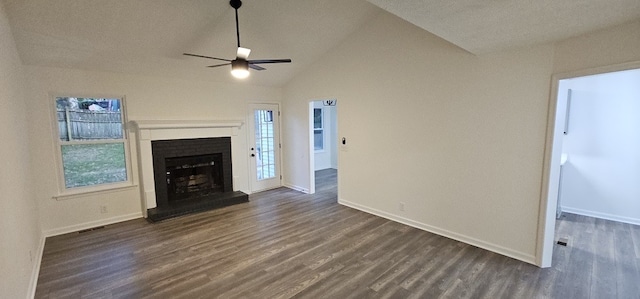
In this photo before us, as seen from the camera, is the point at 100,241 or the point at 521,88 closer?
the point at 521,88

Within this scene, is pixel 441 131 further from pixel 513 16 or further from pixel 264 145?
pixel 264 145

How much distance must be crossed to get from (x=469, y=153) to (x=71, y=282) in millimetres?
4682

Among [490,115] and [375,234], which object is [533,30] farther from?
[375,234]

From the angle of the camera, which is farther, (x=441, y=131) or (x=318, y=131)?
(x=318, y=131)

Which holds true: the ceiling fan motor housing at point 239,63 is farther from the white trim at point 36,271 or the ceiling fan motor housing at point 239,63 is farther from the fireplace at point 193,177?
Answer: the white trim at point 36,271

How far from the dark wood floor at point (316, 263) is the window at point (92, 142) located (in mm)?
820

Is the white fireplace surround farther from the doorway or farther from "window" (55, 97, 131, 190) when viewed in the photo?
the doorway

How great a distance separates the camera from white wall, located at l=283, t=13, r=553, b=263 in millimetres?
3107

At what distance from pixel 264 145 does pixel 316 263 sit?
373 cm

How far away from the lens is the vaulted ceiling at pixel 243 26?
212 centimetres

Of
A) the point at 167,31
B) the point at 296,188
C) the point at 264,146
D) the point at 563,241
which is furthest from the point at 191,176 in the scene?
the point at 563,241

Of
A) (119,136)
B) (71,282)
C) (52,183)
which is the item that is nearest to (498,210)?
(71,282)

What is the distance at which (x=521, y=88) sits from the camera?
305cm

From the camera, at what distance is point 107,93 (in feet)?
14.0
